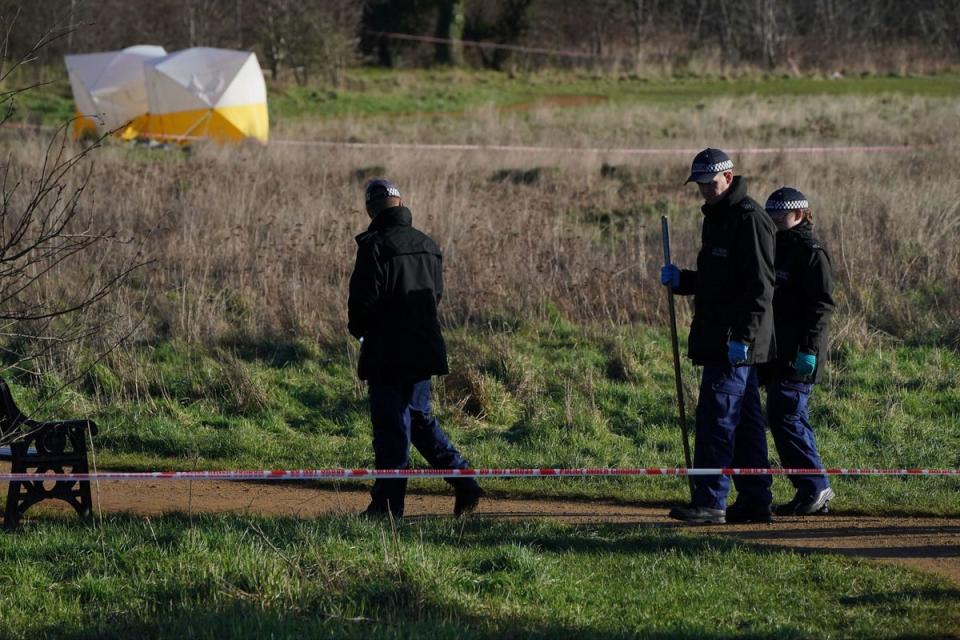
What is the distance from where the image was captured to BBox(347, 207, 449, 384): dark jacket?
7.36 metres

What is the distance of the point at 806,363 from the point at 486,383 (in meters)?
3.28

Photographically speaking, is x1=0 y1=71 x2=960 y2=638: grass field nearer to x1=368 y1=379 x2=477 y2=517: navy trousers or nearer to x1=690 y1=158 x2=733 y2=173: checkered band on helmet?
x1=368 y1=379 x2=477 y2=517: navy trousers

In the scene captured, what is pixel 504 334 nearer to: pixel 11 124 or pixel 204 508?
pixel 204 508

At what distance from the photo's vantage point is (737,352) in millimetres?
7160

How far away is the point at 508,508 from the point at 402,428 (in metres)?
1.11

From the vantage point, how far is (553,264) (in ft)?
43.0

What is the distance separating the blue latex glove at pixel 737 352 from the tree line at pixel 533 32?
2870cm

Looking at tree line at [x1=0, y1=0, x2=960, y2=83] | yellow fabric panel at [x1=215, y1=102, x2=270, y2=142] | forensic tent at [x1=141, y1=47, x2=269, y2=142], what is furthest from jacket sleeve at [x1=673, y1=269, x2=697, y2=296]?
tree line at [x1=0, y1=0, x2=960, y2=83]

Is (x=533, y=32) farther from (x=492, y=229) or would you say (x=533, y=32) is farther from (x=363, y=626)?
(x=363, y=626)

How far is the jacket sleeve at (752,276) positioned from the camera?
7.18 metres

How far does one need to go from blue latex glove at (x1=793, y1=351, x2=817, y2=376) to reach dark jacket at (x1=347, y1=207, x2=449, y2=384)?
83.6 inches

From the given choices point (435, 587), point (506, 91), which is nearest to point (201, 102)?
point (506, 91)

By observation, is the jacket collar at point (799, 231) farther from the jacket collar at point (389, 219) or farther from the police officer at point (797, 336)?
the jacket collar at point (389, 219)

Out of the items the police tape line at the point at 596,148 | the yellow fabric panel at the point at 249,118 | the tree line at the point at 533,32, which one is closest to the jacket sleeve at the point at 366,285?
the police tape line at the point at 596,148
